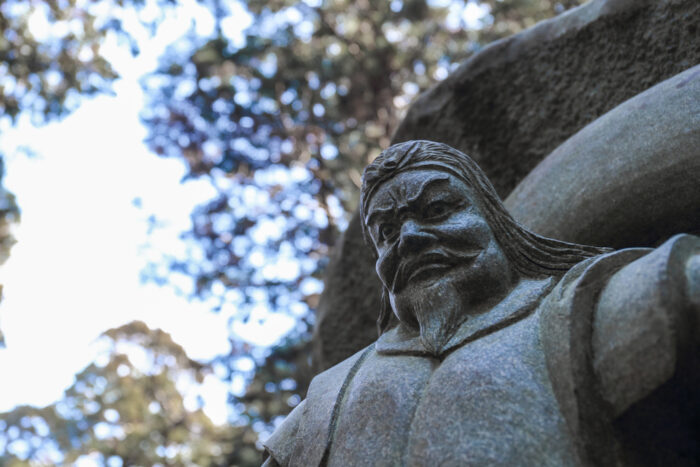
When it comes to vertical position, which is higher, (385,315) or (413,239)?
(413,239)

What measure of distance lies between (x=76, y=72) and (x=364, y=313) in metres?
4.89

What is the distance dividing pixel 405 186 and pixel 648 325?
1045mm

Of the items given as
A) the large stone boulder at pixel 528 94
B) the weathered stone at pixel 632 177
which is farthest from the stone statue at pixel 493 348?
the large stone boulder at pixel 528 94

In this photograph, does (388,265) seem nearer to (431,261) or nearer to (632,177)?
(431,261)

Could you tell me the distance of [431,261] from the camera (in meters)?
2.39

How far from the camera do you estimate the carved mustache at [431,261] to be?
238 cm

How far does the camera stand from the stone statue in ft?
5.73

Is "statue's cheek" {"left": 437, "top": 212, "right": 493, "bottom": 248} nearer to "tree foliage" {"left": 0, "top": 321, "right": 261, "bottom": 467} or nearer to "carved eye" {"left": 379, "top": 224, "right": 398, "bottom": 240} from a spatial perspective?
"carved eye" {"left": 379, "top": 224, "right": 398, "bottom": 240}

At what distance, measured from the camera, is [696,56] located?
3.51 meters

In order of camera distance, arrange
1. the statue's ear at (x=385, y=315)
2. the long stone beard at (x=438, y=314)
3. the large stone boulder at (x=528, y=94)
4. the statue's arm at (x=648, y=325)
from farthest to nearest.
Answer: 1. the large stone boulder at (x=528, y=94)
2. the statue's ear at (x=385, y=315)
3. the long stone beard at (x=438, y=314)
4. the statue's arm at (x=648, y=325)

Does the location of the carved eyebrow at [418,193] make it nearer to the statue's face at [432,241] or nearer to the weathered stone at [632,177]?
the statue's face at [432,241]

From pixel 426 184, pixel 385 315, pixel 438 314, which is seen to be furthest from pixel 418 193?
pixel 385 315

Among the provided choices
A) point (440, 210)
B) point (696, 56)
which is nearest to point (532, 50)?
point (696, 56)

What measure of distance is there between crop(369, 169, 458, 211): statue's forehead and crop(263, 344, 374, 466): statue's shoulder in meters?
0.54
